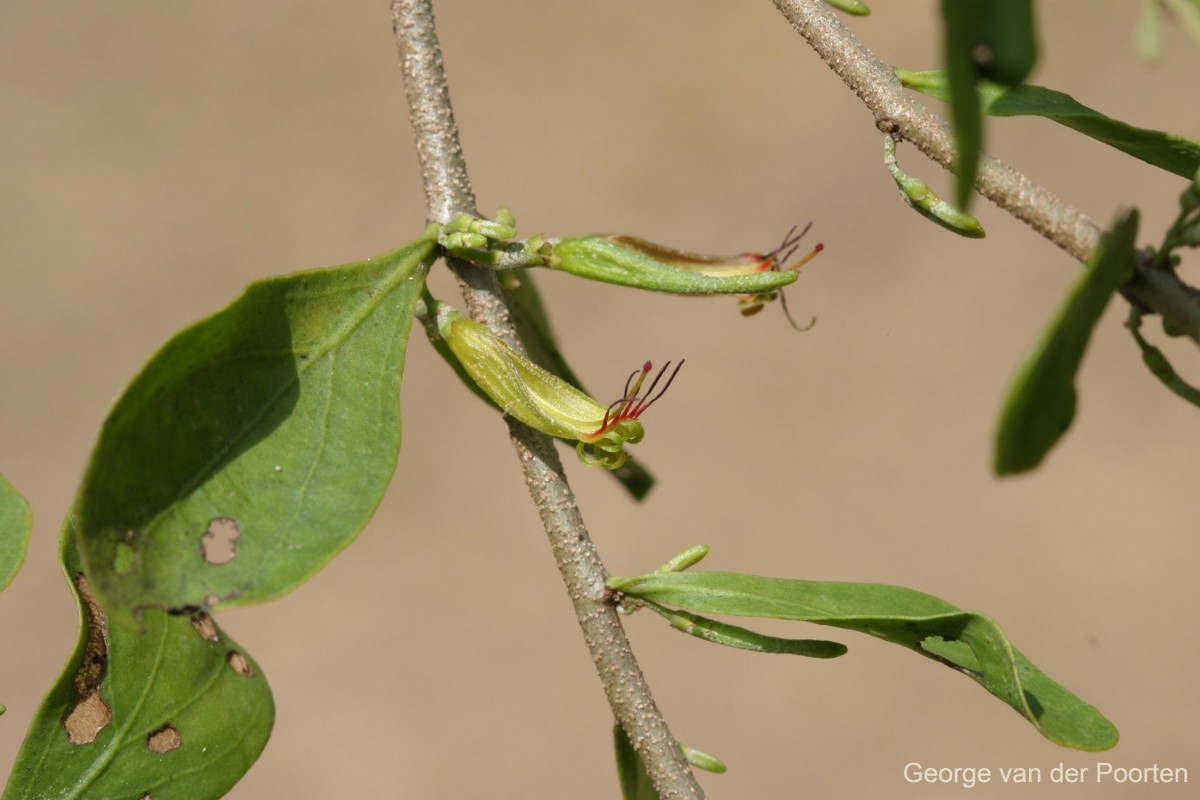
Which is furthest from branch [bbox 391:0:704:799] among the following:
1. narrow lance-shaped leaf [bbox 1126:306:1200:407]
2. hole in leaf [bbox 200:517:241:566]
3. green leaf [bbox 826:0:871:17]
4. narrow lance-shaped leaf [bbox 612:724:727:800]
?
narrow lance-shaped leaf [bbox 1126:306:1200:407]

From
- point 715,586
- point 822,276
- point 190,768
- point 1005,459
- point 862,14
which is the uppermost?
point 822,276

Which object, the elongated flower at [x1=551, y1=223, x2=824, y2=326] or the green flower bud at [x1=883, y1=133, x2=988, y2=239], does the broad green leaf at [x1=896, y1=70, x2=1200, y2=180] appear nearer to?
the green flower bud at [x1=883, y1=133, x2=988, y2=239]

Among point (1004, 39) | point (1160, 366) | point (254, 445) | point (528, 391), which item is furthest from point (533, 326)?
point (1004, 39)

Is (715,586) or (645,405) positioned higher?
(645,405)

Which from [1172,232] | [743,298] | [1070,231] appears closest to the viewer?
[1172,232]

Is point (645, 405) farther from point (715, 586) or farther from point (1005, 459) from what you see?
point (1005, 459)

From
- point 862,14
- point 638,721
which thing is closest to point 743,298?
point 862,14

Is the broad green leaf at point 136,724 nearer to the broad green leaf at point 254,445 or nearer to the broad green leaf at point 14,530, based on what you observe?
the broad green leaf at point 14,530
